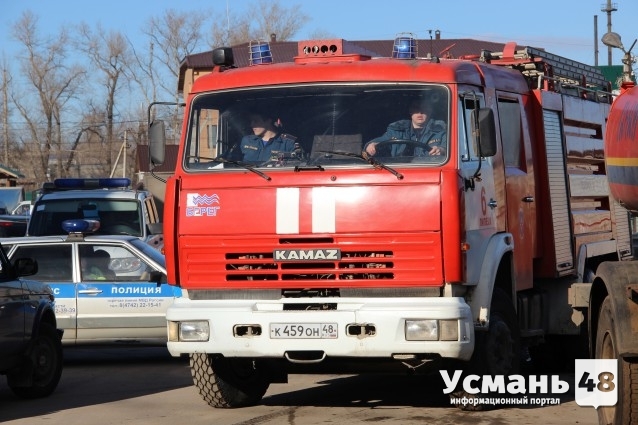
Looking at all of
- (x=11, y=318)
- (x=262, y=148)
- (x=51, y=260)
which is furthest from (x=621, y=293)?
(x=51, y=260)

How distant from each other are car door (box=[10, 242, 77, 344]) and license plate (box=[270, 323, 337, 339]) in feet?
16.0

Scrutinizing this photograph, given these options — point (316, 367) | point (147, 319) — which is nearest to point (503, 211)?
point (316, 367)

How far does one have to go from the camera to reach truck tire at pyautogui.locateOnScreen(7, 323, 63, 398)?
10.7m

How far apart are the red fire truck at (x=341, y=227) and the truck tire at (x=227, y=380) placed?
0.01 meters

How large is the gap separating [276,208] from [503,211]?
2136 mm

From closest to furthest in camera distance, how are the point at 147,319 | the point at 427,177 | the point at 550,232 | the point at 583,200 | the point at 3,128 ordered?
the point at 427,177 < the point at 550,232 < the point at 583,200 < the point at 147,319 < the point at 3,128

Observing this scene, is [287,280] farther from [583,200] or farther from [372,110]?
[583,200]

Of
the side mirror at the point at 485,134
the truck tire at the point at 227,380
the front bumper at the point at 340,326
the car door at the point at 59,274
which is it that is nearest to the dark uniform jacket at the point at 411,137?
the side mirror at the point at 485,134

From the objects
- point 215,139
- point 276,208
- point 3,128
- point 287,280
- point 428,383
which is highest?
point 3,128

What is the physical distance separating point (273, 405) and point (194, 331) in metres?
1.42

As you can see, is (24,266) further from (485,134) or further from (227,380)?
(485,134)

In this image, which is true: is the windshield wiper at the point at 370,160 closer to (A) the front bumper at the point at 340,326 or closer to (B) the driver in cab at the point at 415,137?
(B) the driver in cab at the point at 415,137

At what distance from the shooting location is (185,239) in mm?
9047

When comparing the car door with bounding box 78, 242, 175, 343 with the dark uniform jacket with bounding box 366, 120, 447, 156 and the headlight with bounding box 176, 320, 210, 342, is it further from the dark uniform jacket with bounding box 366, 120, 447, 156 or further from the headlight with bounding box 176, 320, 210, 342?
the dark uniform jacket with bounding box 366, 120, 447, 156
